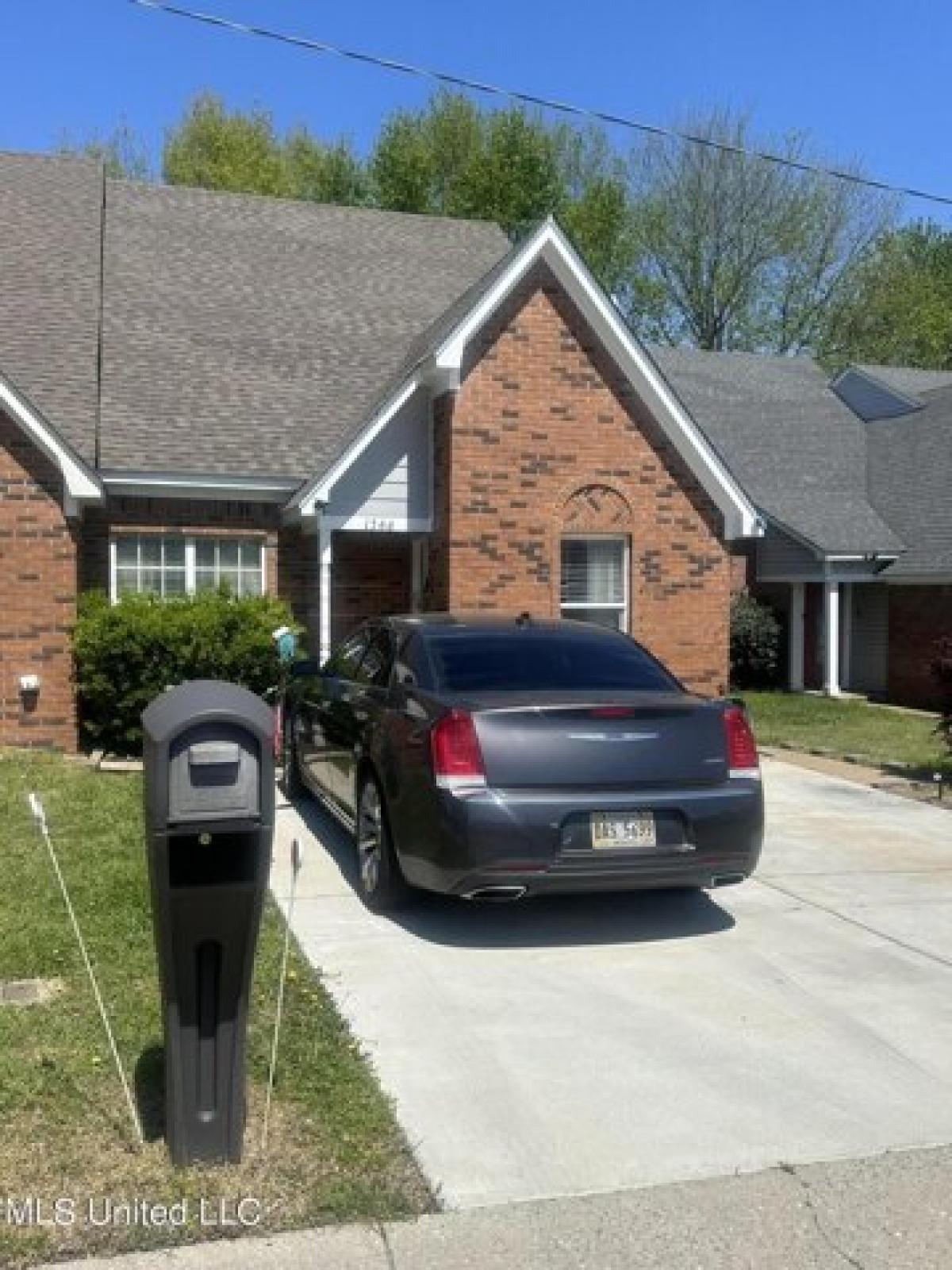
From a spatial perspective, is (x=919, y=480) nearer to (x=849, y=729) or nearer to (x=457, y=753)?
(x=849, y=729)

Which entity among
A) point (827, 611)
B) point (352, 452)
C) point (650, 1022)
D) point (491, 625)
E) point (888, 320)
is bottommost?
point (650, 1022)

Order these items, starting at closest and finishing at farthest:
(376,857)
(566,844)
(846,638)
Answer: (566,844) < (376,857) < (846,638)

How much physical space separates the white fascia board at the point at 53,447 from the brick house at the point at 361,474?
4cm

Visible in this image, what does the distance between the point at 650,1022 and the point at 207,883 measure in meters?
2.23

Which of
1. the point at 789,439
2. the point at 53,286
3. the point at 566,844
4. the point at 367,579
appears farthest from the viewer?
the point at 789,439

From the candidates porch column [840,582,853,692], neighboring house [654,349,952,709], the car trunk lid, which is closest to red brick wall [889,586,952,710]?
neighboring house [654,349,952,709]

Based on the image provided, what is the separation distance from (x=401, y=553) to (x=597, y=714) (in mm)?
9846

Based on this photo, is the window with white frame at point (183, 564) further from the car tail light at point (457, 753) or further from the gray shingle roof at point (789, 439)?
the gray shingle roof at point (789, 439)

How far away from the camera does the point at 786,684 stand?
72.4 feet

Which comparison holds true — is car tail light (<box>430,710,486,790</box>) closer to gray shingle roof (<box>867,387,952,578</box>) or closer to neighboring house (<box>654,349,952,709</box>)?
neighboring house (<box>654,349,952,709</box>)

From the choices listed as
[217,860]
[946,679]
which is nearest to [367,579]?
[946,679]

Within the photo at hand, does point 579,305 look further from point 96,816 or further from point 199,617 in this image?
point 96,816

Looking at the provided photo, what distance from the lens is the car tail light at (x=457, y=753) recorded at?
5.76 meters

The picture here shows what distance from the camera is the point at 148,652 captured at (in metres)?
11.9
